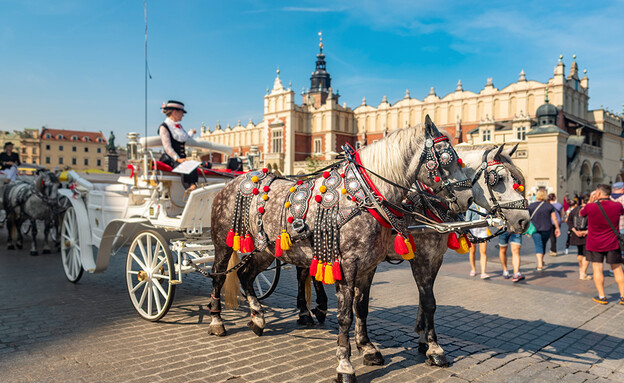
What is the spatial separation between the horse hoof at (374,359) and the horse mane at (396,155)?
1.49 m

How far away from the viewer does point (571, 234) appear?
9555 millimetres

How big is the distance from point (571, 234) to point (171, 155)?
8550 millimetres

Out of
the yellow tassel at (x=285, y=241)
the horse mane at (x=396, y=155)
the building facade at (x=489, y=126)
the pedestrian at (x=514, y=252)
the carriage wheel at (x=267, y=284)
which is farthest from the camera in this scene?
the building facade at (x=489, y=126)

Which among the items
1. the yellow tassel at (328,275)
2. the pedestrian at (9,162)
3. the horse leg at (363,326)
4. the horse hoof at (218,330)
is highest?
the pedestrian at (9,162)

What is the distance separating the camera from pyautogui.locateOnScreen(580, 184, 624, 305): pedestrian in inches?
257

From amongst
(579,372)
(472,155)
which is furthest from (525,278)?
(472,155)

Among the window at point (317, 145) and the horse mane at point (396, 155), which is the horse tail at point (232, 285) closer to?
the horse mane at point (396, 155)

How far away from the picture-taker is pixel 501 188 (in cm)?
355

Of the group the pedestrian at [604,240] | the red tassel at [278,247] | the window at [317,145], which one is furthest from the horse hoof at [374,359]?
the window at [317,145]

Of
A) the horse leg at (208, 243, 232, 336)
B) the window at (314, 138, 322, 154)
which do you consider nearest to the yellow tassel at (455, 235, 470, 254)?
the horse leg at (208, 243, 232, 336)

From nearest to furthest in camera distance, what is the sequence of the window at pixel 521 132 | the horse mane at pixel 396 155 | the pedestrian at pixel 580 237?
the horse mane at pixel 396 155 → the pedestrian at pixel 580 237 → the window at pixel 521 132

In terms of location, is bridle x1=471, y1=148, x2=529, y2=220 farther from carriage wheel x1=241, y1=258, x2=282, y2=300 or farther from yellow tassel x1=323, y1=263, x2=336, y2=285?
carriage wheel x1=241, y1=258, x2=282, y2=300

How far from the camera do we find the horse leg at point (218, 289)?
15.2 ft

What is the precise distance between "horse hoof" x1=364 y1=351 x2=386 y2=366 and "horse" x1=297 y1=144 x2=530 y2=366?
20 millimetres
